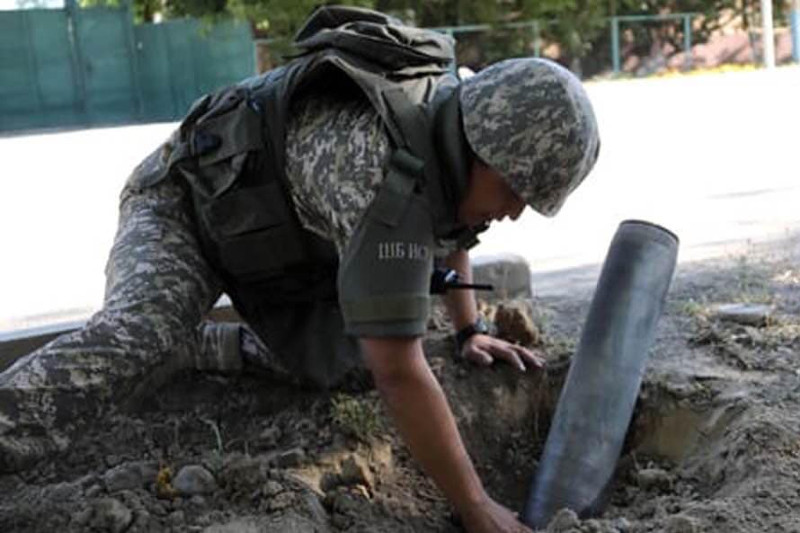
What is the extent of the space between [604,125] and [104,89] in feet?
41.7

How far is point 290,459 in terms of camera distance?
10.3ft

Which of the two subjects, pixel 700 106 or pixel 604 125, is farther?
pixel 700 106

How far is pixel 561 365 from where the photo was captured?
143 inches

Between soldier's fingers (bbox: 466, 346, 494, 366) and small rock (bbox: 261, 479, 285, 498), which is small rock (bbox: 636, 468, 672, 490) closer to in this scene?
soldier's fingers (bbox: 466, 346, 494, 366)

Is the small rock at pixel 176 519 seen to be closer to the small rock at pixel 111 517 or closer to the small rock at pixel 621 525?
the small rock at pixel 111 517

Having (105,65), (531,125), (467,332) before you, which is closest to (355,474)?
(467,332)

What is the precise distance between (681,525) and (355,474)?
0.97 metres

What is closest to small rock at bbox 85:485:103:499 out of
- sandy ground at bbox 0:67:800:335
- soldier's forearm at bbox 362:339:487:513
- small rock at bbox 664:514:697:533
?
soldier's forearm at bbox 362:339:487:513

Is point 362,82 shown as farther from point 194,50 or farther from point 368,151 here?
point 194,50

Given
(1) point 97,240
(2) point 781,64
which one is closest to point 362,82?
(1) point 97,240

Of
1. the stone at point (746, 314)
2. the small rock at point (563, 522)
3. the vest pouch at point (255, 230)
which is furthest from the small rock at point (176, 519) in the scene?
the stone at point (746, 314)

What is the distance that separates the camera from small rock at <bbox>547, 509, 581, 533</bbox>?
104 inches

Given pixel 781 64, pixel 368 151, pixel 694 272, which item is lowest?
pixel 781 64

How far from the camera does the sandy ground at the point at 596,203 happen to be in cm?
593
